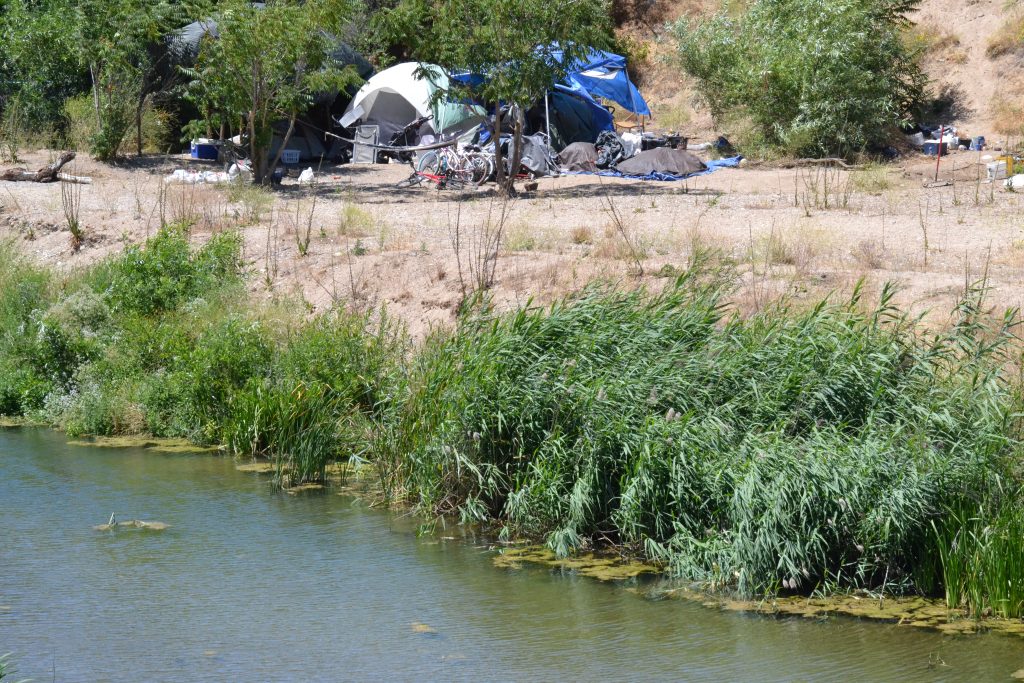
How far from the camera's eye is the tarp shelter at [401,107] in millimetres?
25500

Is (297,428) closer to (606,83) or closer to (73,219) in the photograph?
(73,219)

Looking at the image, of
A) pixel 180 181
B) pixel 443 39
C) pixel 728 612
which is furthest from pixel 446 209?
pixel 728 612

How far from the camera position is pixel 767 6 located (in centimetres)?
2598

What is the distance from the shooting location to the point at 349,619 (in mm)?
6352

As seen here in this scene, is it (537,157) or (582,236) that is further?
(537,157)

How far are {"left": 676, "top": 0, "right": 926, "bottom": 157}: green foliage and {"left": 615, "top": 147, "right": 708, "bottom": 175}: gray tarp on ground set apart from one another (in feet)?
8.30

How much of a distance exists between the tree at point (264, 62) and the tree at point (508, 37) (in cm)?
116

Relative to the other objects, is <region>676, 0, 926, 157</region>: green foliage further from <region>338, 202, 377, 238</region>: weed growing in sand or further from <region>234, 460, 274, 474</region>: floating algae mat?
<region>234, 460, 274, 474</region>: floating algae mat

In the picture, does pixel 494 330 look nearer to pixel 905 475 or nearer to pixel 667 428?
pixel 667 428

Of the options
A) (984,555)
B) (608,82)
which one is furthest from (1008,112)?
(984,555)

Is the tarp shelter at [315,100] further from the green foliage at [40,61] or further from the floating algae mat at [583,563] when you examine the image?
the floating algae mat at [583,563]

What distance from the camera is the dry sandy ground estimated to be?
36.9 ft

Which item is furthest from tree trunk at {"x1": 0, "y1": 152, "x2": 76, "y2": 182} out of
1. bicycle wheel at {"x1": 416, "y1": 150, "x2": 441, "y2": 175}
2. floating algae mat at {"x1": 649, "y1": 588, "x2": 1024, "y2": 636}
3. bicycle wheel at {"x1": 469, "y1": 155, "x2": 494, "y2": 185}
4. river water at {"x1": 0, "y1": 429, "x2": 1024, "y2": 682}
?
floating algae mat at {"x1": 649, "y1": 588, "x2": 1024, "y2": 636}

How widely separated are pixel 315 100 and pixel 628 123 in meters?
9.63
